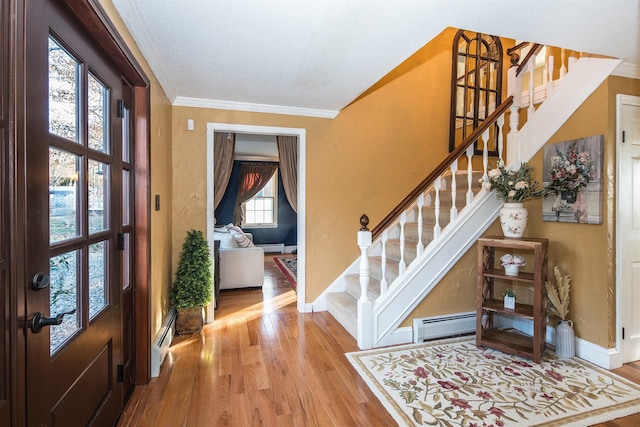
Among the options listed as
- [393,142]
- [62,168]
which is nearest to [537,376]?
[393,142]

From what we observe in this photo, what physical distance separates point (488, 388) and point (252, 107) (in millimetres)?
3244

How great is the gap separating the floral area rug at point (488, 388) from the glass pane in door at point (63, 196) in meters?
1.94

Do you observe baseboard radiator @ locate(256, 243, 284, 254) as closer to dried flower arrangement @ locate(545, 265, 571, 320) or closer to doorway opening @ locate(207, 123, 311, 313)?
doorway opening @ locate(207, 123, 311, 313)

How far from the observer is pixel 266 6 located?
5.46 ft

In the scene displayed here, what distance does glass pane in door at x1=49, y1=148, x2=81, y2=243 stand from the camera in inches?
45.6

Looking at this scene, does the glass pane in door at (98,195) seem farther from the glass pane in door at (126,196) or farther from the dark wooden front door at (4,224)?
the dark wooden front door at (4,224)

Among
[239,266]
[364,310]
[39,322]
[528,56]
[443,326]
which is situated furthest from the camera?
[239,266]

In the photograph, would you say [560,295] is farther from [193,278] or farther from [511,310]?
[193,278]

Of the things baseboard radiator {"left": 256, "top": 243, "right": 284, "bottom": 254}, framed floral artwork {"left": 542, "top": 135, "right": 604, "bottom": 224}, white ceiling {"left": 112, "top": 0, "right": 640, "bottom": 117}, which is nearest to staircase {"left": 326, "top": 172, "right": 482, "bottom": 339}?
framed floral artwork {"left": 542, "top": 135, "right": 604, "bottom": 224}

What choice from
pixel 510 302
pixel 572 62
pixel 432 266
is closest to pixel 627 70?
pixel 572 62

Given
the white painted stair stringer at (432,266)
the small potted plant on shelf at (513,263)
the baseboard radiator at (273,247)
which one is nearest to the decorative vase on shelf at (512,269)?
the small potted plant on shelf at (513,263)

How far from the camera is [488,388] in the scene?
6.85 feet

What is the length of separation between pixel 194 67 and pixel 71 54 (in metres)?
1.26

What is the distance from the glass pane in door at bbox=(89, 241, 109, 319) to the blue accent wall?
238 inches
